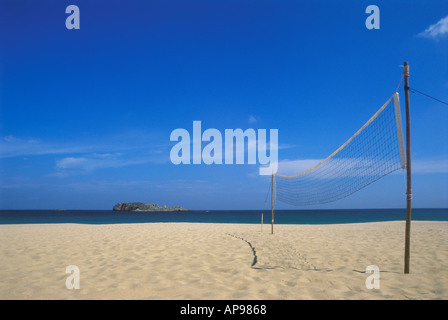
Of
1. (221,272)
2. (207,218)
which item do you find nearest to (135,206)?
(207,218)

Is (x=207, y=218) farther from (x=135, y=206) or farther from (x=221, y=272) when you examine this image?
(x=135, y=206)

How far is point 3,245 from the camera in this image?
8.12 metres

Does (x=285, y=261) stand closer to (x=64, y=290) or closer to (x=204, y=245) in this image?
(x=204, y=245)

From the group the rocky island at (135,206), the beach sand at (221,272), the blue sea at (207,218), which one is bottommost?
the rocky island at (135,206)

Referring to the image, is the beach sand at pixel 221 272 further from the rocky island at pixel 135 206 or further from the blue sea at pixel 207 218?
the rocky island at pixel 135 206

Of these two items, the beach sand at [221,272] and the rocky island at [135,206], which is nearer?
the beach sand at [221,272]

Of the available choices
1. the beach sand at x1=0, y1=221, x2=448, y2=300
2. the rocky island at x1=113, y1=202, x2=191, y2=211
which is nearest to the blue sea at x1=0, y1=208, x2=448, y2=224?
the beach sand at x1=0, y1=221, x2=448, y2=300

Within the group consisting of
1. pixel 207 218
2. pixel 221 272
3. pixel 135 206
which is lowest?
pixel 135 206

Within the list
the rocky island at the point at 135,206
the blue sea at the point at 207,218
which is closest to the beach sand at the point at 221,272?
the blue sea at the point at 207,218

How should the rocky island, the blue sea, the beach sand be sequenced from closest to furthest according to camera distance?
1. the beach sand
2. the blue sea
3. the rocky island

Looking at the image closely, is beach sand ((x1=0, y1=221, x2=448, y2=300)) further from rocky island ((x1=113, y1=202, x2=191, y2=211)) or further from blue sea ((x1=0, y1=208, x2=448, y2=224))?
rocky island ((x1=113, y1=202, x2=191, y2=211))

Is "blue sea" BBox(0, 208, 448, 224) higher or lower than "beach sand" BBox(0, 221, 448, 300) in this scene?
lower
